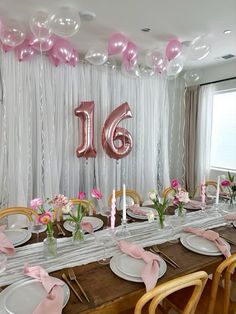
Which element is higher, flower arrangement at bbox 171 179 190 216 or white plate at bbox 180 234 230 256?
flower arrangement at bbox 171 179 190 216

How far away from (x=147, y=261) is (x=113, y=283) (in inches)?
8.4

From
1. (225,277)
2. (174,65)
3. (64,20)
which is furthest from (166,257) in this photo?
(174,65)

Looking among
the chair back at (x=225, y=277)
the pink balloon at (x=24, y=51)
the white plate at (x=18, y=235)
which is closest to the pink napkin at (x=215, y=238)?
the chair back at (x=225, y=277)

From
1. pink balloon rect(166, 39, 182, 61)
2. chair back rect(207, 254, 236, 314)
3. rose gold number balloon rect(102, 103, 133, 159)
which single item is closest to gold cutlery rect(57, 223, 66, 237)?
chair back rect(207, 254, 236, 314)

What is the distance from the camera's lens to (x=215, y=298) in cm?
130

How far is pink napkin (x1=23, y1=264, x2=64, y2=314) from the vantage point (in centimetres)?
90

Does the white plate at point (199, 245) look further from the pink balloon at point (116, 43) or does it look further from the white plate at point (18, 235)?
the pink balloon at point (116, 43)

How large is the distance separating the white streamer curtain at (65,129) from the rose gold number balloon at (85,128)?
27 cm

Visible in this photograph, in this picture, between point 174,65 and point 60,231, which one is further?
point 174,65

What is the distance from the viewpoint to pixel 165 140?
425 centimetres

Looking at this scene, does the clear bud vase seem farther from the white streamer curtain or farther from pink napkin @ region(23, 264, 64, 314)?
the white streamer curtain

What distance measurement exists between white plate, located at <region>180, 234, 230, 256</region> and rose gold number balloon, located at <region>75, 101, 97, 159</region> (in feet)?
6.24

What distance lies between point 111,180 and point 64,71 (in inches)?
68.1

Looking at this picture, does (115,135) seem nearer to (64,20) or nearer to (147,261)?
(64,20)
